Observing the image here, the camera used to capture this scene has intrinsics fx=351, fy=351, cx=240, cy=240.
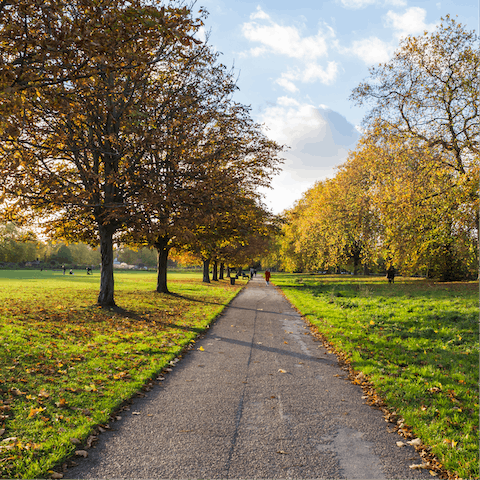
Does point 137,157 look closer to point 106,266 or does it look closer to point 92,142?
point 92,142

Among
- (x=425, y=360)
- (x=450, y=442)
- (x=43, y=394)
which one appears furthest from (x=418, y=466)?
(x=43, y=394)

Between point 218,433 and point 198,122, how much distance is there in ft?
36.8

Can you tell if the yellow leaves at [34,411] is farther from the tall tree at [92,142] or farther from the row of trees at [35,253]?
the row of trees at [35,253]

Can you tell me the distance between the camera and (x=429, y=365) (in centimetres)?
702

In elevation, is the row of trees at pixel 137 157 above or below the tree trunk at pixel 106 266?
above

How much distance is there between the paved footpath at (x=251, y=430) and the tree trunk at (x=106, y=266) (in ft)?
26.3

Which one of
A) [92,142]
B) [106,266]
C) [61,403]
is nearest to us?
[61,403]

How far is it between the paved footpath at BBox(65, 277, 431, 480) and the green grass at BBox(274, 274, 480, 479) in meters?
0.51

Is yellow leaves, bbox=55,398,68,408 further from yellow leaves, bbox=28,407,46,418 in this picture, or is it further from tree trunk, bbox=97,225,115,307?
tree trunk, bbox=97,225,115,307

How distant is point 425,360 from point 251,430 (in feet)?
15.7

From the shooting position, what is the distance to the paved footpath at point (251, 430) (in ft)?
11.9

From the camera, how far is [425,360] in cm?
740

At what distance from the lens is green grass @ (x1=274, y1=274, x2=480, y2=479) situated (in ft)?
14.3

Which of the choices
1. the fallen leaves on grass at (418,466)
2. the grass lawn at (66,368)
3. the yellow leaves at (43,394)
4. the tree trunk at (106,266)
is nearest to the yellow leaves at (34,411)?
the grass lawn at (66,368)
